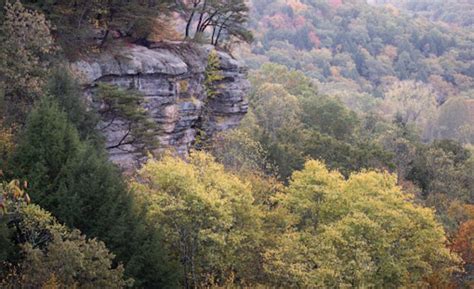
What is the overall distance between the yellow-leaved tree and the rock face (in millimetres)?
9037

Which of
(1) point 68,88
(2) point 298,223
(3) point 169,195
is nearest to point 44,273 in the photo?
(3) point 169,195

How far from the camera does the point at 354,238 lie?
22.8 meters

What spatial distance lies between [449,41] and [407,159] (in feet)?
438

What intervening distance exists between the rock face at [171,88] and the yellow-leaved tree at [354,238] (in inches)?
356

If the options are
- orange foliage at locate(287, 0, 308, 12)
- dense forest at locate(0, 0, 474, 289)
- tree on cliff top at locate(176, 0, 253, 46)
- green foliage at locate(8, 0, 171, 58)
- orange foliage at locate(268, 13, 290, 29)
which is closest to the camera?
dense forest at locate(0, 0, 474, 289)

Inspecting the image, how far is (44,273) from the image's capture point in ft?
44.4

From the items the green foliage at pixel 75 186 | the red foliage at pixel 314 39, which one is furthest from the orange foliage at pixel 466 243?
the red foliage at pixel 314 39

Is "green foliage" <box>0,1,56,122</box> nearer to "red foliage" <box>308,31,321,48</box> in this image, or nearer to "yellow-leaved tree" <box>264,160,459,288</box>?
"yellow-leaved tree" <box>264,160,459,288</box>

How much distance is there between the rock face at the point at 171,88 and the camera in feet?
91.6

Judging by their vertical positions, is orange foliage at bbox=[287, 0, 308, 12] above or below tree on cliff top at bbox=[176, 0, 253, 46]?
below

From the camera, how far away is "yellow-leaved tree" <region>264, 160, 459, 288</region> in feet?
72.1

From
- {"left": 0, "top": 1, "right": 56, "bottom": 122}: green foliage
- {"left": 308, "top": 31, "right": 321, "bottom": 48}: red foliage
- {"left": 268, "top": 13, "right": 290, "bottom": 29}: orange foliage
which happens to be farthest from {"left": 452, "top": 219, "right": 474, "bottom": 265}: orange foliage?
{"left": 268, "top": 13, "right": 290, "bottom": 29}: orange foliage

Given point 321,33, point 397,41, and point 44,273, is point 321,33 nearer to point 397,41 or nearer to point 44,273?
point 397,41

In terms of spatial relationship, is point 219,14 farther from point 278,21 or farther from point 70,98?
point 278,21
